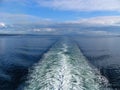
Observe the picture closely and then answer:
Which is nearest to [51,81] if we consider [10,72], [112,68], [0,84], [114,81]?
[0,84]

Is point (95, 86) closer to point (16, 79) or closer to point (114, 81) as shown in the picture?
point (114, 81)

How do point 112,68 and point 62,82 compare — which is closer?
point 62,82

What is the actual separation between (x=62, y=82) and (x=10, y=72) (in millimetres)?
8953

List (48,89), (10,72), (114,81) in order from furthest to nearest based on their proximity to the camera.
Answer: (10,72)
(114,81)
(48,89)

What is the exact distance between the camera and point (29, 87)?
17625 mm

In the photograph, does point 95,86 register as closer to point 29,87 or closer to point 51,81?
point 51,81

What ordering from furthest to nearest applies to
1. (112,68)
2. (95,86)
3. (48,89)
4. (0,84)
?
(112,68), (0,84), (95,86), (48,89)

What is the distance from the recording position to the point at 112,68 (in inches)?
1100

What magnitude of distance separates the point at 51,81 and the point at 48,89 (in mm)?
2082

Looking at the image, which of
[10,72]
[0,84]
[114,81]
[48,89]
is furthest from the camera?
[10,72]

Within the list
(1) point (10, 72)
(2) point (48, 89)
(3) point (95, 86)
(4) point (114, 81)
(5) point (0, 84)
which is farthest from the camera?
(1) point (10, 72)

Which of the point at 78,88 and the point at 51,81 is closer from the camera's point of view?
the point at 78,88

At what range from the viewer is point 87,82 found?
1861cm

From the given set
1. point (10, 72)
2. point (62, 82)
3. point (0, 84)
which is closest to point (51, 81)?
Result: point (62, 82)
